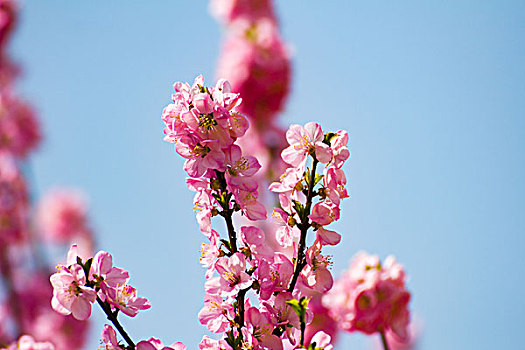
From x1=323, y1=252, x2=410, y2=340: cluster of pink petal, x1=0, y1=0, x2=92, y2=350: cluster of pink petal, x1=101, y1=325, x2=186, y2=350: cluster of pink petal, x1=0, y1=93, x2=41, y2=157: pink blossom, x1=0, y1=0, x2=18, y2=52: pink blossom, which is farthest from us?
x1=0, y1=93, x2=41, y2=157: pink blossom

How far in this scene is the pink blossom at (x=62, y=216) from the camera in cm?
575

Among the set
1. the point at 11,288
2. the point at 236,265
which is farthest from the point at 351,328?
the point at 11,288

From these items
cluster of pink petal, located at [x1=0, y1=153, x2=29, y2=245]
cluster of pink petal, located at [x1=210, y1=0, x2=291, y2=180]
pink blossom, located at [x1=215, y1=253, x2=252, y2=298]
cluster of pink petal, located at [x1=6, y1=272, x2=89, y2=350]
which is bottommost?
pink blossom, located at [x1=215, y1=253, x2=252, y2=298]

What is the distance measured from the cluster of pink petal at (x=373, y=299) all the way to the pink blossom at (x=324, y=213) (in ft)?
2.16

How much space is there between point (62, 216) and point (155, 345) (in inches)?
209

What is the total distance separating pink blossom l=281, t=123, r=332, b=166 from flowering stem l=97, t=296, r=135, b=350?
39 centimetres

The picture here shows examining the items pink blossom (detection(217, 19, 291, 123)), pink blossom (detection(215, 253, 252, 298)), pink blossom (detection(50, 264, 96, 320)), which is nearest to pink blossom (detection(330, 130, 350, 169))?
pink blossom (detection(215, 253, 252, 298))

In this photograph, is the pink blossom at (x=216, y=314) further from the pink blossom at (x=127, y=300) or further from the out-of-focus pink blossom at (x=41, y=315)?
the out-of-focus pink blossom at (x=41, y=315)

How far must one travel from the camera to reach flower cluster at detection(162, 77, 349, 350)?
0.91 m

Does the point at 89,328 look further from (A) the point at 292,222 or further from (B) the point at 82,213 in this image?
(A) the point at 292,222

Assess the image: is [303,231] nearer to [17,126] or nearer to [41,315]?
[41,315]

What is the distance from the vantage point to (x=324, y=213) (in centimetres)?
94

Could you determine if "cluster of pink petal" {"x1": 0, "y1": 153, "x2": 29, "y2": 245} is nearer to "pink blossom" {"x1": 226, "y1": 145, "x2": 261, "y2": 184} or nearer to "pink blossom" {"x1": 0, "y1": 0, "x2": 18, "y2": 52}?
"pink blossom" {"x1": 0, "y1": 0, "x2": 18, "y2": 52}

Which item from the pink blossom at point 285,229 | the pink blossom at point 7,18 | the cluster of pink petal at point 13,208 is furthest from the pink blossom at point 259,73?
the pink blossom at point 285,229
